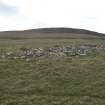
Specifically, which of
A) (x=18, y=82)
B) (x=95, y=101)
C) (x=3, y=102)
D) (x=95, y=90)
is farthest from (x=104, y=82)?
(x=3, y=102)

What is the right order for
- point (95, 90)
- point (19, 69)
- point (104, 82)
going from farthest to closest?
point (19, 69) < point (104, 82) < point (95, 90)

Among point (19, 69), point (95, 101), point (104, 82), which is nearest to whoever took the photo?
point (95, 101)

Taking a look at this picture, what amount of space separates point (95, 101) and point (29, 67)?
1614cm

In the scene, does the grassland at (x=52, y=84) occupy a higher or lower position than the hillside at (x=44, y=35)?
lower

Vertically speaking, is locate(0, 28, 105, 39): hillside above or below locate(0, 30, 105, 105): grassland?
above

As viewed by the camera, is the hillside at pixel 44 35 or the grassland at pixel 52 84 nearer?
the grassland at pixel 52 84

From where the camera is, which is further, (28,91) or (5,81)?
(5,81)

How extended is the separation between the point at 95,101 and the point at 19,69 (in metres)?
15.9

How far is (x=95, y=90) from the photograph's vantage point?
2630 cm

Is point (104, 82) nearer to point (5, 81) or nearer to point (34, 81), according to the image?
point (34, 81)

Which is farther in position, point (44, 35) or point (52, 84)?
point (44, 35)

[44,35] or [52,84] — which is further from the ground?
[44,35]

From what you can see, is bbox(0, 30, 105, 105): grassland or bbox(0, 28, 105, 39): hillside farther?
bbox(0, 28, 105, 39): hillside

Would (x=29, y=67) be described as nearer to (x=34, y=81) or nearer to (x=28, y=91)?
(x=34, y=81)
